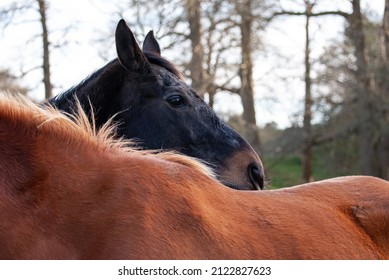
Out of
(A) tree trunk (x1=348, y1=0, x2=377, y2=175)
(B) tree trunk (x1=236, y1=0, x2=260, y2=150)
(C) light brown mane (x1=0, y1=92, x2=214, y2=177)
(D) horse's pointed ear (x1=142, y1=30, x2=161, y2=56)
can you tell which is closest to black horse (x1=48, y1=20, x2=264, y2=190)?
(D) horse's pointed ear (x1=142, y1=30, x2=161, y2=56)

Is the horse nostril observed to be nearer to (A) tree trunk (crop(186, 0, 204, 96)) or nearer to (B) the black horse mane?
(B) the black horse mane

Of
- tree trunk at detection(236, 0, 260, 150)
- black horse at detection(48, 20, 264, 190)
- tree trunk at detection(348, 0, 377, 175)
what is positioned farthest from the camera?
tree trunk at detection(348, 0, 377, 175)

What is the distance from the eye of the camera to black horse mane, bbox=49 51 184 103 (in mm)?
4547

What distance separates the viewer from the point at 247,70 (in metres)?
18.7

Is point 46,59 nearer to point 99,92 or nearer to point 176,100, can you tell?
point 99,92

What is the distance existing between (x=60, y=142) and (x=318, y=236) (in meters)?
1.24

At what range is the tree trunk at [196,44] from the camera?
16.1 metres

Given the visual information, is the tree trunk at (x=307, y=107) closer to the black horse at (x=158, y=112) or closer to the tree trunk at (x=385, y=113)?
the tree trunk at (x=385, y=113)

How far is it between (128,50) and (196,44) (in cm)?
1224

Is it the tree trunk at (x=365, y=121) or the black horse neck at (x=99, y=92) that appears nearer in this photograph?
the black horse neck at (x=99, y=92)

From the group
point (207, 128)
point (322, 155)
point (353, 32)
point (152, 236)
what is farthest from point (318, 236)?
point (322, 155)

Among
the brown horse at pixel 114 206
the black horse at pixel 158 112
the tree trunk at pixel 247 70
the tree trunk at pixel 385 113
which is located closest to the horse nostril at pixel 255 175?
the black horse at pixel 158 112

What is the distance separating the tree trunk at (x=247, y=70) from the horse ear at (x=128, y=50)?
13650 millimetres

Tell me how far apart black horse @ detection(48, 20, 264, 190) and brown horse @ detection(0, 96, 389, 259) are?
4.90 feet
